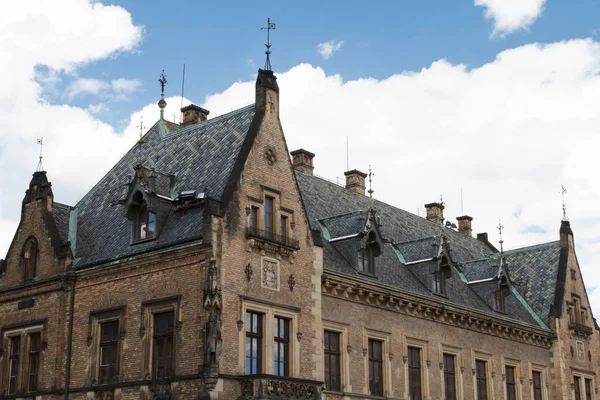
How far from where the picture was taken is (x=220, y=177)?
32.6 meters

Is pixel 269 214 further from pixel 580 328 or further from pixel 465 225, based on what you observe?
pixel 465 225

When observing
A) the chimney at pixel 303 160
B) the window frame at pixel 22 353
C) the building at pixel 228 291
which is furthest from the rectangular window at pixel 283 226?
the chimney at pixel 303 160

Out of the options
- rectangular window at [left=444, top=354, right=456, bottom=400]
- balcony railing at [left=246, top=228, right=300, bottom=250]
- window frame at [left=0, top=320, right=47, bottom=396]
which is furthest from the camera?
rectangular window at [left=444, top=354, right=456, bottom=400]

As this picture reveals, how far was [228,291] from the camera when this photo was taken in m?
29.8

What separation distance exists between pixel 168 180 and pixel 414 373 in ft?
40.7

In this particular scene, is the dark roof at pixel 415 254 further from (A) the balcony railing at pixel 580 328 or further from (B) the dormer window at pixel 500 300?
(A) the balcony railing at pixel 580 328

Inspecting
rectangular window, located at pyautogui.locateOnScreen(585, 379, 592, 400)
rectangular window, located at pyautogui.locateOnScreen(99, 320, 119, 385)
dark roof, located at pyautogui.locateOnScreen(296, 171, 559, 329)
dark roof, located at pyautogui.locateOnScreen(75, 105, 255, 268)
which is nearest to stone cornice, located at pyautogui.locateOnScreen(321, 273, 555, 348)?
dark roof, located at pyautogui.locateOnScreen(296, 171, 559, 329)

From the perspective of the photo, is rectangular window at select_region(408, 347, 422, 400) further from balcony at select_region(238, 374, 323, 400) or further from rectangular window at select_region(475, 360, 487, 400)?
balcony at select_region(238, 374, 323, 400)

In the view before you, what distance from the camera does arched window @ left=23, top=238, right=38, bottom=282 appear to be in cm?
3569

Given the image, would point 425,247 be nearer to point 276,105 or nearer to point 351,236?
point 351,236

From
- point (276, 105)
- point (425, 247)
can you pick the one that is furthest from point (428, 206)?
point (276, 105)

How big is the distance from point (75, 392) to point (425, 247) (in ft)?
54.2

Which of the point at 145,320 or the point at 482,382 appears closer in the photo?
the point at 145,320

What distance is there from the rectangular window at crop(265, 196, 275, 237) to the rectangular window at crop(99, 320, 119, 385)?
5.93 meters
